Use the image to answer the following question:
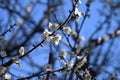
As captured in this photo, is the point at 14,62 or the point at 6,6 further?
the point at 6,6

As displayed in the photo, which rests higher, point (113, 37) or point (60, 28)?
point (113, 37)

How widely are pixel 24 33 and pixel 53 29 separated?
4792 millimetres

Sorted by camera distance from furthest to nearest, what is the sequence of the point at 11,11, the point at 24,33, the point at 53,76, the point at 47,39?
the point at 24,33 < the point at 11,11 < the point at 53,76 < the point at 47,39

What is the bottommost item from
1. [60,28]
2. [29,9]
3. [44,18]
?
[60,28]

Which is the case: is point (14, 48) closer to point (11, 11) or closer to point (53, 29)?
point (11, 11)

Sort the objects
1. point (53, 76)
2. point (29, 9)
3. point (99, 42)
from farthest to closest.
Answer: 1. point (29, 9)
2. point (99, 42)
3. point (53, 76)

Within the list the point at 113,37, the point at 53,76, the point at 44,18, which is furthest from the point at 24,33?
the point at 53,76

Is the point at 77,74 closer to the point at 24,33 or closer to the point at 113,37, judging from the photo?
the point at 113,37

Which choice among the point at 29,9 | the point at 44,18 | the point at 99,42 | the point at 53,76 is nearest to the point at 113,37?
the point at 99,42

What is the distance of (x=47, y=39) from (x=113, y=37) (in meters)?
4.39

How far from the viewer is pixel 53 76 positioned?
3.12 m

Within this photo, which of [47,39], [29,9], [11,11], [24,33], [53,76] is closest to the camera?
[47,39]

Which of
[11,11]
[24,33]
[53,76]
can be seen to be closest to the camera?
[53,76]

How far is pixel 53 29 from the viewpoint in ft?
9.77
